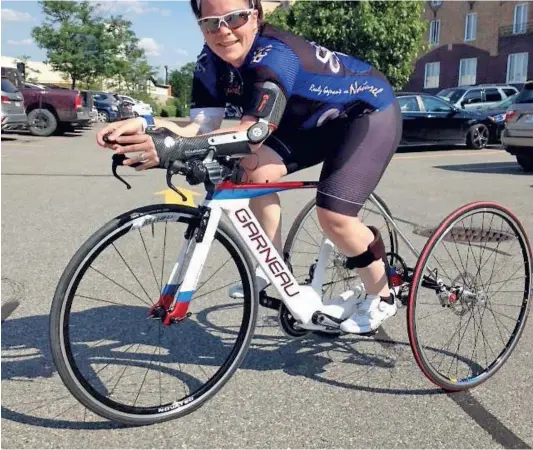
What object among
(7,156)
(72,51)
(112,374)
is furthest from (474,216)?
(72,51)

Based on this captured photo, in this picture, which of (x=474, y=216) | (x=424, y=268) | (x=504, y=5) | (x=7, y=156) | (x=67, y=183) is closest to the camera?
(x=424, y=268)

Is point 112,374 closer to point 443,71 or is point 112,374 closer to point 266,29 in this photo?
point 266,29

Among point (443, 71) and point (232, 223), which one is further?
point (443, 71)

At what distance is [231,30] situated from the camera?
259 cm

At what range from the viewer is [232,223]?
9.32 ft

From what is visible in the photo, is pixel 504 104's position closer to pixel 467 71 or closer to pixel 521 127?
pixel 521 127

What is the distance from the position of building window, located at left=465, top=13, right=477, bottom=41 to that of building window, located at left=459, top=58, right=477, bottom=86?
1.56m

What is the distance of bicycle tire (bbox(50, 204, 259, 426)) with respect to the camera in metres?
2.52

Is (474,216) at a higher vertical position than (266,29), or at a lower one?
lower

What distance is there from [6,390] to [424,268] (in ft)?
6.73

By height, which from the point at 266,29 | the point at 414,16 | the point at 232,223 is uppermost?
the point at 414,16

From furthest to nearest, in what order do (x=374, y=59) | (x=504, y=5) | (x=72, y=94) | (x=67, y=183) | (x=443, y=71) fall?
(x=443, y=71)
(x=504, y=5)
(x=374, y=59)
(x=72, y=94)
(x=67, y=183)

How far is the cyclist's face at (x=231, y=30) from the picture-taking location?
2571mm

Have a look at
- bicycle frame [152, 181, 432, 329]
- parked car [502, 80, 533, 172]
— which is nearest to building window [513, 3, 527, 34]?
parked car [502, 80, 533, 172]
